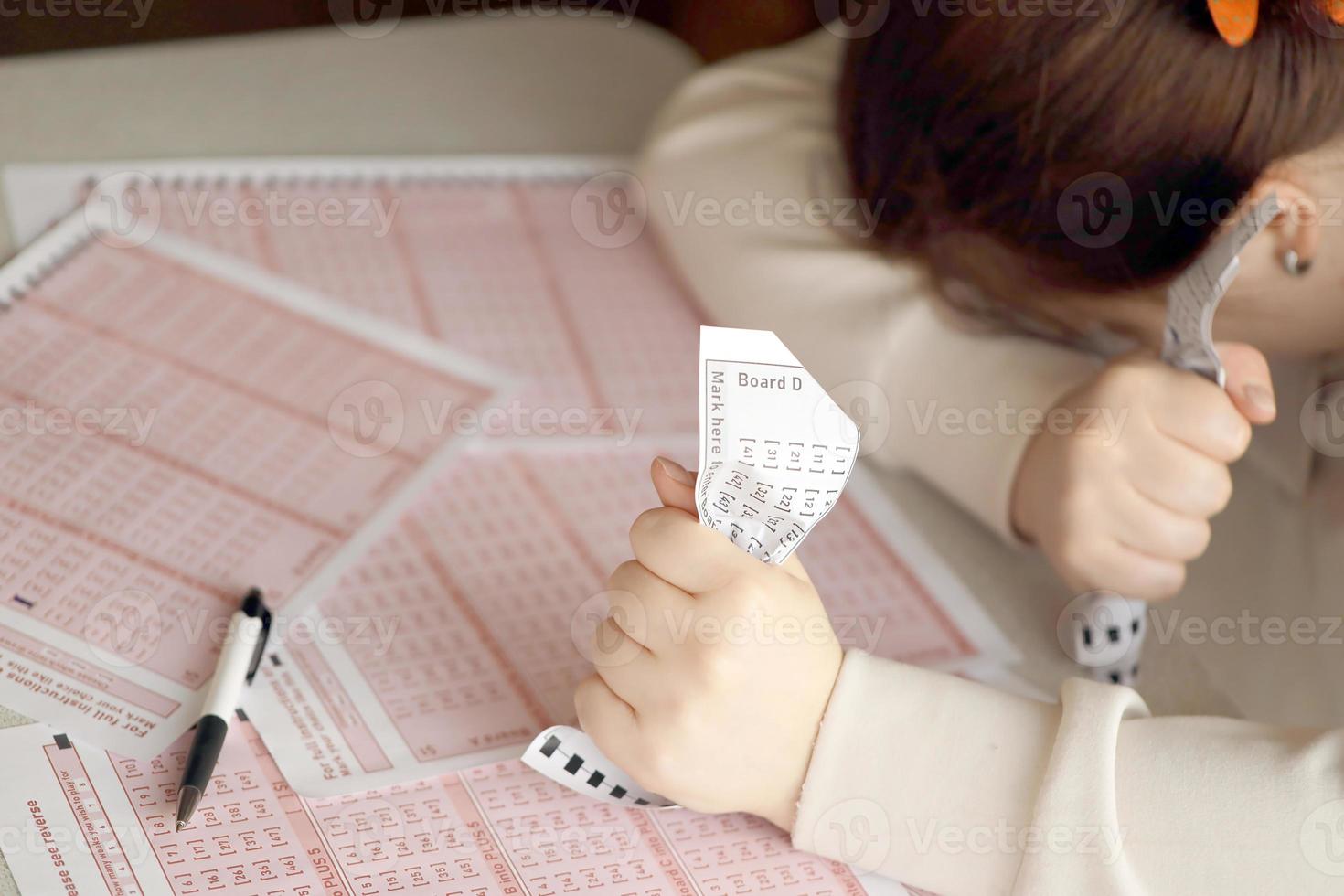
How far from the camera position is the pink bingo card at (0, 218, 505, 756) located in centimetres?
58

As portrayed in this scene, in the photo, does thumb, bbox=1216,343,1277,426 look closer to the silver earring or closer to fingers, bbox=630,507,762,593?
the silver earring

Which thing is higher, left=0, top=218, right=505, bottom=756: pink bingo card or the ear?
the ear

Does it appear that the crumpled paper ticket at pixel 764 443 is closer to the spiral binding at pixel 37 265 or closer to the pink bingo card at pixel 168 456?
the pink bingo card at pixel 168 456

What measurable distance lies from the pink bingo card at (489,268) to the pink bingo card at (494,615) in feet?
0.22

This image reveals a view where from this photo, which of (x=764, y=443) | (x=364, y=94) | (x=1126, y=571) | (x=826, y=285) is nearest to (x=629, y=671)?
(x=764, y=443)

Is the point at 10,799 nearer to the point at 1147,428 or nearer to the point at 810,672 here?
the point at 810,672

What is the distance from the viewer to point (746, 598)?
53cm

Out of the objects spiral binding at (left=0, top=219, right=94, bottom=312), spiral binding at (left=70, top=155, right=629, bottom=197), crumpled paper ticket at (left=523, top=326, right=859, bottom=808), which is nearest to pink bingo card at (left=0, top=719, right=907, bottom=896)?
crumpled paper ticket at (left=523, top=326, right=859, bottom=808)

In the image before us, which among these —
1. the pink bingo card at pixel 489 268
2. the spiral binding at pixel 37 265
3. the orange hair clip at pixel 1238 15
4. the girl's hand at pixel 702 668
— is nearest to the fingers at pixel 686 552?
the girl's hand at pixel 702 668

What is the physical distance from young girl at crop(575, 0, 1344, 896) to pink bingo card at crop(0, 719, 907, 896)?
0.09ft

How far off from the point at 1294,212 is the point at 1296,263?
31 millimetres

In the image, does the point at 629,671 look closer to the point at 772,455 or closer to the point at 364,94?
the point at 772,455

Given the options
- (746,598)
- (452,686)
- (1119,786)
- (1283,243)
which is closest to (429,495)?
(452,686)

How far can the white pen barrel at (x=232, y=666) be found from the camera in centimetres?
55
